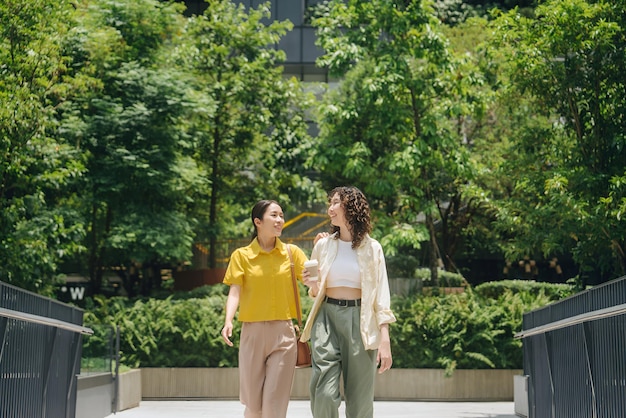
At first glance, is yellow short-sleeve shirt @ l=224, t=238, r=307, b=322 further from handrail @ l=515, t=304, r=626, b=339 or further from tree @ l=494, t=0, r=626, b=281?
tree @ l=494, t=0, r=626, b=281

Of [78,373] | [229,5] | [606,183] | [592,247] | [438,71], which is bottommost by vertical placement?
[78,373]

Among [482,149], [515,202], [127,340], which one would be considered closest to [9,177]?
[127,340]

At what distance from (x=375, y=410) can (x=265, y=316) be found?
8729mm

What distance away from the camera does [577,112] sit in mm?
15633

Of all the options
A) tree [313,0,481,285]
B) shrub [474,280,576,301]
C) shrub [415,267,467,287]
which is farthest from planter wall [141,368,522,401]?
shrub [415,267,467,287]

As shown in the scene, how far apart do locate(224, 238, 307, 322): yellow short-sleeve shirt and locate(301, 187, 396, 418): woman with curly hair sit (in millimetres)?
506

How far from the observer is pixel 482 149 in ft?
94.5

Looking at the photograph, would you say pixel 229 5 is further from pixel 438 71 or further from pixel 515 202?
pixel 515 202

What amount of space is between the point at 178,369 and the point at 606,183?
8533 millimetres

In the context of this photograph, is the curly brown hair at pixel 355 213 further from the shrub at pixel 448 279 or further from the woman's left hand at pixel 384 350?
the shrub at pixel 448 279

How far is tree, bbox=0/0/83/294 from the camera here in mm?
16109

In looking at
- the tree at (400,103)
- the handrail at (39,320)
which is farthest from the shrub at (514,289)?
the handrail at (39,320)

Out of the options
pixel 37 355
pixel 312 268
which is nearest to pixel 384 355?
pixel 312 268

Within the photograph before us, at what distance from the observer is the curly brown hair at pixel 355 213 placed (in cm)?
680
